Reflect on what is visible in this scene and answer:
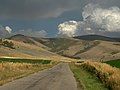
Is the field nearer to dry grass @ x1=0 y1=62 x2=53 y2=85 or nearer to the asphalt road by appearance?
dry grass @ x1=0 y1=62 x2=53 y2=85

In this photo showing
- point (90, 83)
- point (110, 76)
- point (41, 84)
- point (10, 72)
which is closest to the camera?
point (41, 84)

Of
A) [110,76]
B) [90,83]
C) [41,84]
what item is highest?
[110,76]

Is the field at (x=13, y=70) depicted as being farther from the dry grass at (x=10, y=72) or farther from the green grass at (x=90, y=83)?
the green grass at (x=90, y=83)

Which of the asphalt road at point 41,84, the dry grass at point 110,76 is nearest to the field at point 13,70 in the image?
the asphalt road at point 41,84

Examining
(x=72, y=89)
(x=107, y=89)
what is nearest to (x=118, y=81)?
(x=107, y=89)

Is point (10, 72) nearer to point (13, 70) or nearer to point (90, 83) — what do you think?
point (13, 70)

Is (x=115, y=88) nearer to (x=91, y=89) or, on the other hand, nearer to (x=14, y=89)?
(x=91, y=89)

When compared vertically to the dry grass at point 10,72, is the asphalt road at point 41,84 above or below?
below

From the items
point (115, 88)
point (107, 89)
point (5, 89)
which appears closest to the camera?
point (115, 88)

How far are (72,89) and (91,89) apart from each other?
206 cm

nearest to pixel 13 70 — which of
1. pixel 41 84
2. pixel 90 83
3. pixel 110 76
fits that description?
pixel 90 83

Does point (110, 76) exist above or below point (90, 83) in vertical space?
above

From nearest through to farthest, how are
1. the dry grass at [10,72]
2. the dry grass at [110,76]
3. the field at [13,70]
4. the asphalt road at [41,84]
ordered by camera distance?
the dry grass at [110,76], the asphalt road at [41,84], the dry grass at [10,72], the field at [13,70]

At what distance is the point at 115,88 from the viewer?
1021 inches
